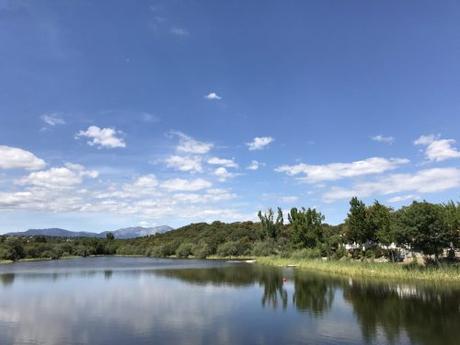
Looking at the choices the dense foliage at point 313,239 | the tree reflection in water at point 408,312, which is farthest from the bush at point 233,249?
the tree reflection in water at point 408,312

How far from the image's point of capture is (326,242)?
8381 centimetres

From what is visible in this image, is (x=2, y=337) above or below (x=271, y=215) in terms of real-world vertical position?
below

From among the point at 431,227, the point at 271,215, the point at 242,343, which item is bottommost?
the point at 242,343

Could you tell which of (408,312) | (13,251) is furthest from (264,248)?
(408,312)

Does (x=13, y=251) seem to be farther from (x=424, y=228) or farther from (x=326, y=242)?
(x=424, y=228)

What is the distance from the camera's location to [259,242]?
117500mm

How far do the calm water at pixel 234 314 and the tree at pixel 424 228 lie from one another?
675cm

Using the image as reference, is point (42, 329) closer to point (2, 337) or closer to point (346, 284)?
point (2, 337)

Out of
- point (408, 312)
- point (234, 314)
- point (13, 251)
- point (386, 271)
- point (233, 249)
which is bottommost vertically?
point (234, 314)

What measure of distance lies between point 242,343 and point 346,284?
28.1m

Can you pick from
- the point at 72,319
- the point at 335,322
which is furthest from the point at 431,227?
the point at 72,319

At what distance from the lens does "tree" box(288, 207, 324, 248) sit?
294ft

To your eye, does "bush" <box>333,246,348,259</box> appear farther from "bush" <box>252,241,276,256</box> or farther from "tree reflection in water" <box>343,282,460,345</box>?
"bush" <box>252,241,276,256</box>

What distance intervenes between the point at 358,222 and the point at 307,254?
18.2m
